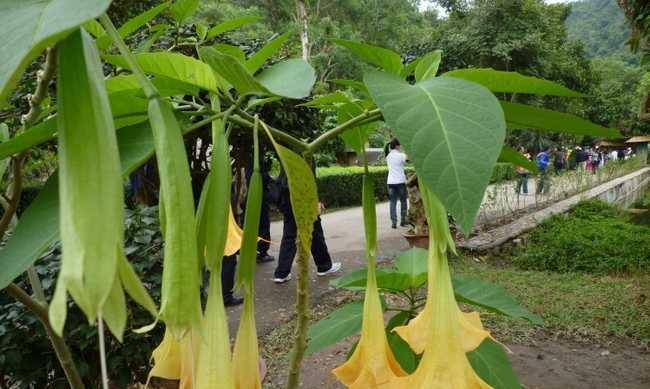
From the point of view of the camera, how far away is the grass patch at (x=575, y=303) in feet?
10.2

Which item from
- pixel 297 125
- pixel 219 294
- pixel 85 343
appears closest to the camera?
pixel 219 294

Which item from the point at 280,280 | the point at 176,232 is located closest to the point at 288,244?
the point at 280,280

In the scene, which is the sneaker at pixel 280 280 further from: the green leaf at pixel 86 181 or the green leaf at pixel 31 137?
the green leaf at pixel 86 181

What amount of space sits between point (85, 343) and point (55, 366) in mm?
185

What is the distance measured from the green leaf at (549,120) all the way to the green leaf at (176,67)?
258 millimetres

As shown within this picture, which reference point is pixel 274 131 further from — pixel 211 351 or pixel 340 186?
pixel 340 186

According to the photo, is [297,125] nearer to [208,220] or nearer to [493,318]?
[493,318]

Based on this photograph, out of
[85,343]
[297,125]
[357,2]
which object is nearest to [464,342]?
[85,343]

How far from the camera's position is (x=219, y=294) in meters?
0.37

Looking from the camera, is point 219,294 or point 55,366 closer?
point 219,294

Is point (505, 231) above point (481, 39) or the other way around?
the other way around

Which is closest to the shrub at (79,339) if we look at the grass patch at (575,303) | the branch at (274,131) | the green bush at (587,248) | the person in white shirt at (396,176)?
the branch at (274,131)

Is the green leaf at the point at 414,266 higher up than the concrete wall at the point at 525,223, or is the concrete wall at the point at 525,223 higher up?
the green leaf at the point at 414,266

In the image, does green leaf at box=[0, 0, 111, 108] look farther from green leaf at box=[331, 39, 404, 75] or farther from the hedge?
the hedge
